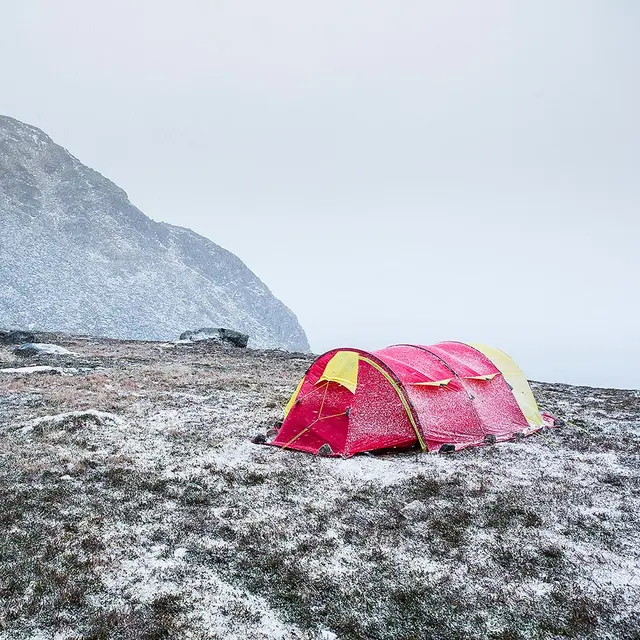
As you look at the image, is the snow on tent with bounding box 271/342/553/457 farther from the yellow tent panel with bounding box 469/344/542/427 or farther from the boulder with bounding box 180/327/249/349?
the boulder with bounding box 180/327/249/349

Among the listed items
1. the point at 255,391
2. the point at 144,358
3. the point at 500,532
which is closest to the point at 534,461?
the point at 500,532

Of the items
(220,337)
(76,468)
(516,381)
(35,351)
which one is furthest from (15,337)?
(516,381)

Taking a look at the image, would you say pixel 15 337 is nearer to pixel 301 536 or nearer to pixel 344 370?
pixel 344 370

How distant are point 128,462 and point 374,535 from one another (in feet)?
17.4

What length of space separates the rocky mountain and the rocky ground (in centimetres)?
7806

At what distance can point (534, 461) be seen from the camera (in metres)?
9.62

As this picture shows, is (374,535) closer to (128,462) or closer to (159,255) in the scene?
(128,462)

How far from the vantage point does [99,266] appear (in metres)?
111

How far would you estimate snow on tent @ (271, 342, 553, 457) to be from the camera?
33.3 feet

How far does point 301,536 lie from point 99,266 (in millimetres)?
118717

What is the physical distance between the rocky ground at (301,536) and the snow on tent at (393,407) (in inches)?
20.7

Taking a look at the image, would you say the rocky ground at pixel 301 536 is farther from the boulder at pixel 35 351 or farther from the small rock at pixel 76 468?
the boulder at pixel 35 351

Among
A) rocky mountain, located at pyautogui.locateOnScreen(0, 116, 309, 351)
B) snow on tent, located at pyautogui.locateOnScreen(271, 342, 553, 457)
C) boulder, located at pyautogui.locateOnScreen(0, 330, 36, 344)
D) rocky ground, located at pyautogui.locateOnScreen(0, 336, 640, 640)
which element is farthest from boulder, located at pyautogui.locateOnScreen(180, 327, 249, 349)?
rocky mountain, located at pyautogui.locateOnScreen(0, 116, 309, 351)

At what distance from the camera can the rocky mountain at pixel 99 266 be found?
86.0 meters
